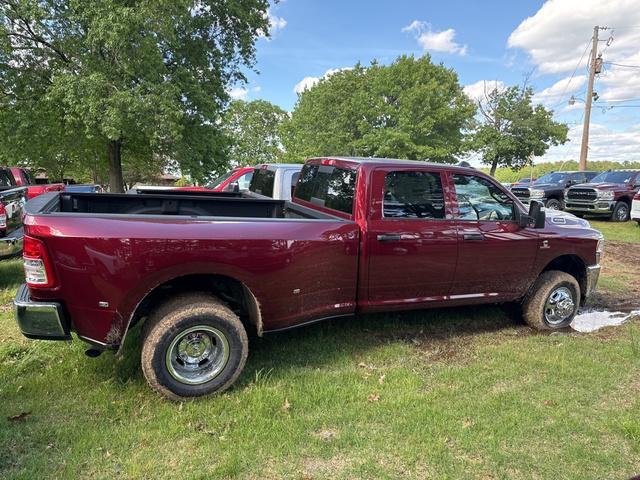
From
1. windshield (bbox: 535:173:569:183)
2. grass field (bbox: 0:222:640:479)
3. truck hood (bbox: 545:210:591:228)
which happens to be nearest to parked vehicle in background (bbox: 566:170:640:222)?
windshield (bbox: 535:173:569:183)

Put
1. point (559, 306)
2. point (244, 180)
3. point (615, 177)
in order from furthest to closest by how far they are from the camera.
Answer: point (615, 177)
point (244, 180)
point (559, 306)

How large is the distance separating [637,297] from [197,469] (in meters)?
6.76

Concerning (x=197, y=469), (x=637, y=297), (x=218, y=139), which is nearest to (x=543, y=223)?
(x=637, y=297)

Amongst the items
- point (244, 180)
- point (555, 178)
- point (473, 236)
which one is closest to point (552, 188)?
point (555, 178)

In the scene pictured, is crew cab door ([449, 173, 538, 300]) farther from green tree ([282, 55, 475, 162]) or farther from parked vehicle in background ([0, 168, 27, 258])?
green tree ([282, 55, 475, 162])

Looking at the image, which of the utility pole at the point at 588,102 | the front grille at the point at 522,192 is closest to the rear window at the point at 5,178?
the front grille at the point at 522,192

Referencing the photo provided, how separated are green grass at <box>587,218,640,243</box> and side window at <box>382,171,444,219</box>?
34.0ft

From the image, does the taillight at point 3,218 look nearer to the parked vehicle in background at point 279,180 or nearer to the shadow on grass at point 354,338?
the shadow on grass at point 354,338

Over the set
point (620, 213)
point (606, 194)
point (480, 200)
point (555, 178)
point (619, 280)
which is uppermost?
point (555, 178)

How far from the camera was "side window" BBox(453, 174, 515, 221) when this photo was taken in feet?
15.3

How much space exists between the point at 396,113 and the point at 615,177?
22.2m

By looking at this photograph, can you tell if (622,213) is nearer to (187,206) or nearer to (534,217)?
(534,217)

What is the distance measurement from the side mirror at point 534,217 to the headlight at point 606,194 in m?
13.5

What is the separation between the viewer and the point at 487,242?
4.67 meters
